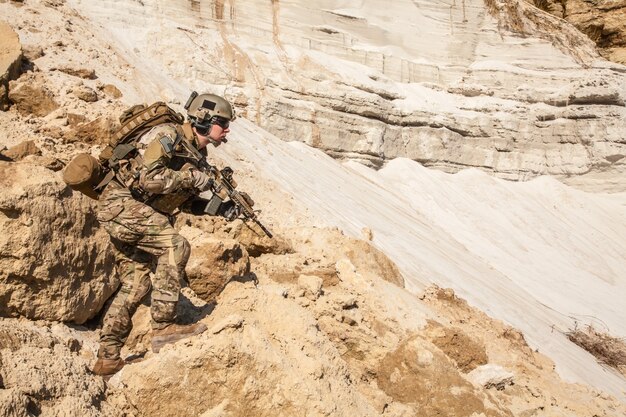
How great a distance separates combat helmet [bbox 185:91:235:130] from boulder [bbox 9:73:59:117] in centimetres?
388

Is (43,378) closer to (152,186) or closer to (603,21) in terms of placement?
(152,186)

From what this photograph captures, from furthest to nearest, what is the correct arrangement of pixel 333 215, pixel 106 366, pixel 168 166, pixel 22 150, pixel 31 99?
pixel 333 215 → pixel 31 99 → pixel 22 150 → pixel 168 166 → pixel 106 366

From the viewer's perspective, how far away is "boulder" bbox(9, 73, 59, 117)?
286 inches

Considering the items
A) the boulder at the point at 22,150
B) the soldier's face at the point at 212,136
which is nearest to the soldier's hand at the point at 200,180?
the soldier's face at the point at 212,136

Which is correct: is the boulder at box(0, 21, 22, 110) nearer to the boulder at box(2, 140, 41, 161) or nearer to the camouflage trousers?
the boulder at box(2, 140, 41, 161)

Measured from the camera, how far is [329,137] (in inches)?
580

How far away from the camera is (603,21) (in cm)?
2305

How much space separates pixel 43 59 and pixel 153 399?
Answer: 7697 millimetres

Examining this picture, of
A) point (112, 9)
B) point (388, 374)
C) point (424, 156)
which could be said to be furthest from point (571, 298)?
point (112, 9)

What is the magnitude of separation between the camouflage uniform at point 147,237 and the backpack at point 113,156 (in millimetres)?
76

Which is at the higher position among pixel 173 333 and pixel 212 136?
pixel 212 136

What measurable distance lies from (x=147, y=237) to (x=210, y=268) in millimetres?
835

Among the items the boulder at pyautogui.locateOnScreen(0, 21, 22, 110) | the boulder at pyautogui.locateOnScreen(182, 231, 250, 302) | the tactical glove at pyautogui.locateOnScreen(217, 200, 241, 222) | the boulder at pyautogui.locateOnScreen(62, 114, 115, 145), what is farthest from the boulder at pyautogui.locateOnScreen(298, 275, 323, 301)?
the boulder at pyautogui.locateOnScreen(0, 21, 22, 110)

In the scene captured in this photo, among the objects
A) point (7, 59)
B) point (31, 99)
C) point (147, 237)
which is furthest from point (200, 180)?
point (7, 59)
